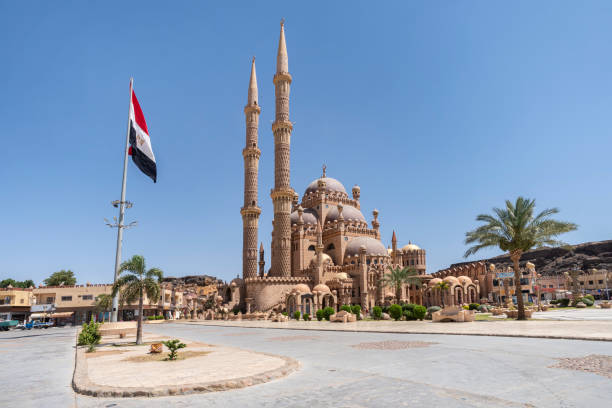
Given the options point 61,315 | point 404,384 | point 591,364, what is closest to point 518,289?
point 591,364

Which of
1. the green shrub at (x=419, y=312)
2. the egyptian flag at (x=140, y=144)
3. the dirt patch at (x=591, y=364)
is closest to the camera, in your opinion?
the dirt patch at (x=591, y=364)

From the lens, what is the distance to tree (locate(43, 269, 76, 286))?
84438 millimetres

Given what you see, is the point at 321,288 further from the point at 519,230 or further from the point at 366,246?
the point at 519,230

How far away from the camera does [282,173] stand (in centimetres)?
5775

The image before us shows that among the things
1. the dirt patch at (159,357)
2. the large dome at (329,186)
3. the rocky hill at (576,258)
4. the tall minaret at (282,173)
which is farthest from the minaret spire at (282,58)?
the rocky hill at (576,258)

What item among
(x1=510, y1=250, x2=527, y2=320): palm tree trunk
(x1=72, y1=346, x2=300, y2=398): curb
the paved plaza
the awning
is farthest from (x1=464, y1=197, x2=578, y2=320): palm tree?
the awning

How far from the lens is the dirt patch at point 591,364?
836 cm

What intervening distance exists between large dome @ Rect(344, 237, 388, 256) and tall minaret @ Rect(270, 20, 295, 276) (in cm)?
939

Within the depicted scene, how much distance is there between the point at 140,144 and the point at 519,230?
24648 mm

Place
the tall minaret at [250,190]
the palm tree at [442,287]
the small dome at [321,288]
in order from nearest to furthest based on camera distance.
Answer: the palm tree at [442,287] < the small dome at [321,288] < the tall minaret at [250,190]

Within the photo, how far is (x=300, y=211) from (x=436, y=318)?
3703 centimetres

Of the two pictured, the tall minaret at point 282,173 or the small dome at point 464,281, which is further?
the tall minaret at point 282,173

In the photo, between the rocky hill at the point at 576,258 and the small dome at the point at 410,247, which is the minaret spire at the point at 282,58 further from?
the rocky hill at the point at 576,258

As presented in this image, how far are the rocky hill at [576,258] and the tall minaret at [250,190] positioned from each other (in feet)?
266
